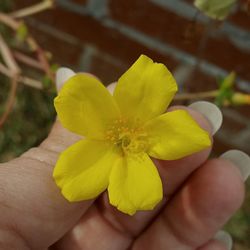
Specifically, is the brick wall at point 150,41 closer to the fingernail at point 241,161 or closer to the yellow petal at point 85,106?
the fingernail at point 241,161

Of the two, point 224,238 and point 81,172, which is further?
point 224,238

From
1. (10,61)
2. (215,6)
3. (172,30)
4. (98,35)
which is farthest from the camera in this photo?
(98,35)

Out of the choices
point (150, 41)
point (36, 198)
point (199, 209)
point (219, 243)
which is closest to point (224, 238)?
point (219, 243)

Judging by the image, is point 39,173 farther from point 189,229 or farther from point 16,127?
point 16,127

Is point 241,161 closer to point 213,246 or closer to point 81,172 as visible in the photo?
point 213,246

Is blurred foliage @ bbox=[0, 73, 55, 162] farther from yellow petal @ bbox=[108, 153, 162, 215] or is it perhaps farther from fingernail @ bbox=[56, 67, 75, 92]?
yellow petal @ bbox=[108, 153, 162, 215]

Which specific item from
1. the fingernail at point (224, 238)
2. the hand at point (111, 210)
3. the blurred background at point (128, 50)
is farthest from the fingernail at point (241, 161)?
the blurred background at point (128, 50)

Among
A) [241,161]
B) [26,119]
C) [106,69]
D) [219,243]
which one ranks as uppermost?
[241,161]
